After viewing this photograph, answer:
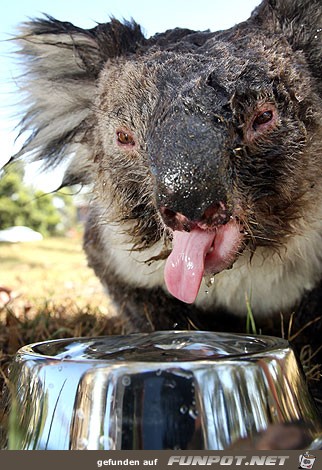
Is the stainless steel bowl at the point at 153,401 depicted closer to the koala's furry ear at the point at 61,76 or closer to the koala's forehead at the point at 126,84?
the koala's forehead at the point at 126,84

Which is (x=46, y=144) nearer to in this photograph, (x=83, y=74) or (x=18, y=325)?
(x=83, y=74)

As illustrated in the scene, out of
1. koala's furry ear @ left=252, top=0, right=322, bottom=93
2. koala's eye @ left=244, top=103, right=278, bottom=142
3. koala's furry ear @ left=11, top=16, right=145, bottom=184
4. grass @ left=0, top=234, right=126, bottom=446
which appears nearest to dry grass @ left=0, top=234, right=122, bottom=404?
grass @ left=0, top=234, right=126, bottom=446

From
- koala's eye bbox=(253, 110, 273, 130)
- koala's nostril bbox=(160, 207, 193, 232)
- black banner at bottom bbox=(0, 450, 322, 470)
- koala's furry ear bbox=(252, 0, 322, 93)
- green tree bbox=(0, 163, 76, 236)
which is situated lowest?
green tree bbox=(0, 163, 76, 236)

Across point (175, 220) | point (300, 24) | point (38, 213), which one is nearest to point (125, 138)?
point (175, 220)

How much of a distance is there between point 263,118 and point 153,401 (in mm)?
1421

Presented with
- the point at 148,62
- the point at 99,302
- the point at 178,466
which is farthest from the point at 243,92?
the point at 99,302

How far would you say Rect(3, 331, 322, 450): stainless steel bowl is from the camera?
6.87 feet

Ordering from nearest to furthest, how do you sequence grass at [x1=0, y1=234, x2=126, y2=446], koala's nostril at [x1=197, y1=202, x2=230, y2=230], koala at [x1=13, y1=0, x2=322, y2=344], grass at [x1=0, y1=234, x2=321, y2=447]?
koala's nostril at [x1=197, y1=202, x2=230, y2=230]
koala at [x1=13, y1=0, x2=322, y2=344]
grass at [x1=0, y1=234, x2=321, y2=447]
grass at [x1=0, y1=234, x2=126, y2=446]

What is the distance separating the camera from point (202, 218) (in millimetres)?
2641

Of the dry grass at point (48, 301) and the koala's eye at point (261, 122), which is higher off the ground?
the koala's eye at point (261, 122)

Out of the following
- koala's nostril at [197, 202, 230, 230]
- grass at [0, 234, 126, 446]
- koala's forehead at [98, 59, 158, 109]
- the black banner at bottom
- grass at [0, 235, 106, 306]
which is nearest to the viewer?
the black banner at bottom

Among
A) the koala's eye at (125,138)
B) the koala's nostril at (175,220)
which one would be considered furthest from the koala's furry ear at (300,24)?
the koala's nostril at (175,220)

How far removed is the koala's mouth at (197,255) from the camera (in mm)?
2797

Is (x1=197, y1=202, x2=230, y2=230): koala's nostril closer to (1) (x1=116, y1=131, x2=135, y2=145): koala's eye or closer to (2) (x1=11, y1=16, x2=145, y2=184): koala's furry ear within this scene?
(1) (x1=116, y1=131, x2=135, y2=145): koala's eye
